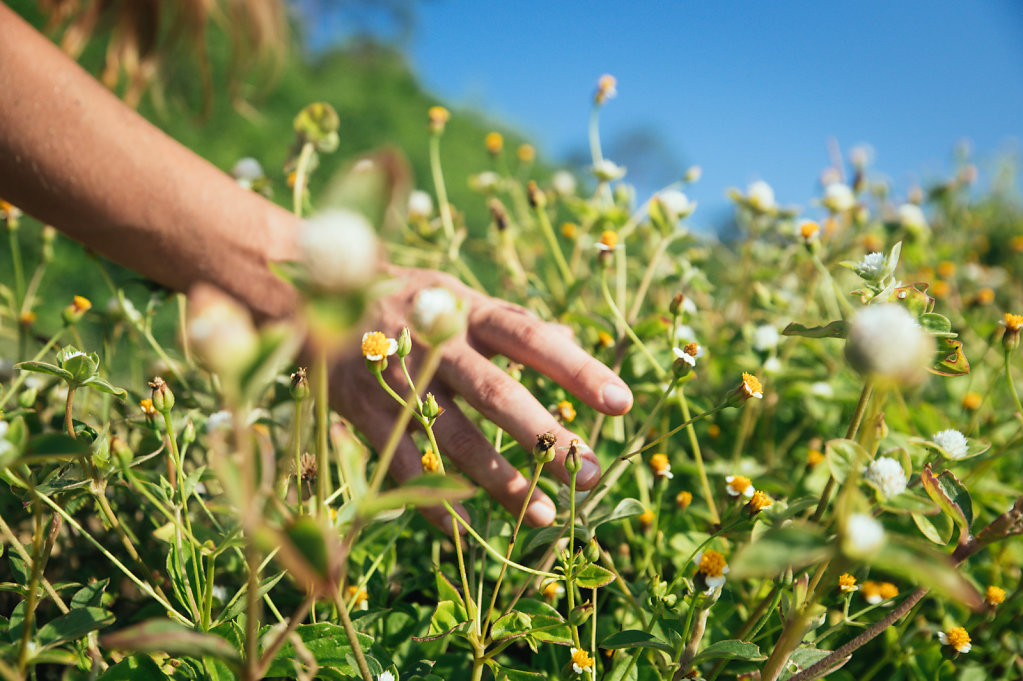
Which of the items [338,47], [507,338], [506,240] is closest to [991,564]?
[507,338]

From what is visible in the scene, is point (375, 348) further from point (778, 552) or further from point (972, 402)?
point (972, 402)

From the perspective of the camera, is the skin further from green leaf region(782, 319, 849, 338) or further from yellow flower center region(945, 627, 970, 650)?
yellow flower center region(945, 627, 970, 650)

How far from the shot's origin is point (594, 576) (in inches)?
19.3

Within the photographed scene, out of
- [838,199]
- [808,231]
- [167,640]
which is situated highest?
[838,199]

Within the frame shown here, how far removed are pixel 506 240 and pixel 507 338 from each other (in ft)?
1.20

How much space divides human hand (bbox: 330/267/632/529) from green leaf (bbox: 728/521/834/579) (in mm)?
283

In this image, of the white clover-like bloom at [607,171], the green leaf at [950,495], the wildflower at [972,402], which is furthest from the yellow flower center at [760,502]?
the white clover-like bloom at [607,171]

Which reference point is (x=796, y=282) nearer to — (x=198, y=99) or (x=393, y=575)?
(x=393, y=575)

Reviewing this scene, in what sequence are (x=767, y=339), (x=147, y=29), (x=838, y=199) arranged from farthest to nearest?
(x=147, y=29)
(x=838, y=199)
(x=767, y=339)

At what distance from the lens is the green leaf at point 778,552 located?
0.27m

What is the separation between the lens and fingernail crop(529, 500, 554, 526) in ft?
1.93

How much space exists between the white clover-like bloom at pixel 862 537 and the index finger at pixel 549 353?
341 millimetres

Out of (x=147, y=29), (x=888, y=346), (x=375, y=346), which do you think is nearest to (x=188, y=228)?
(x=375, y=346)

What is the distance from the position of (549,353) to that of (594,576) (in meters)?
0.24
